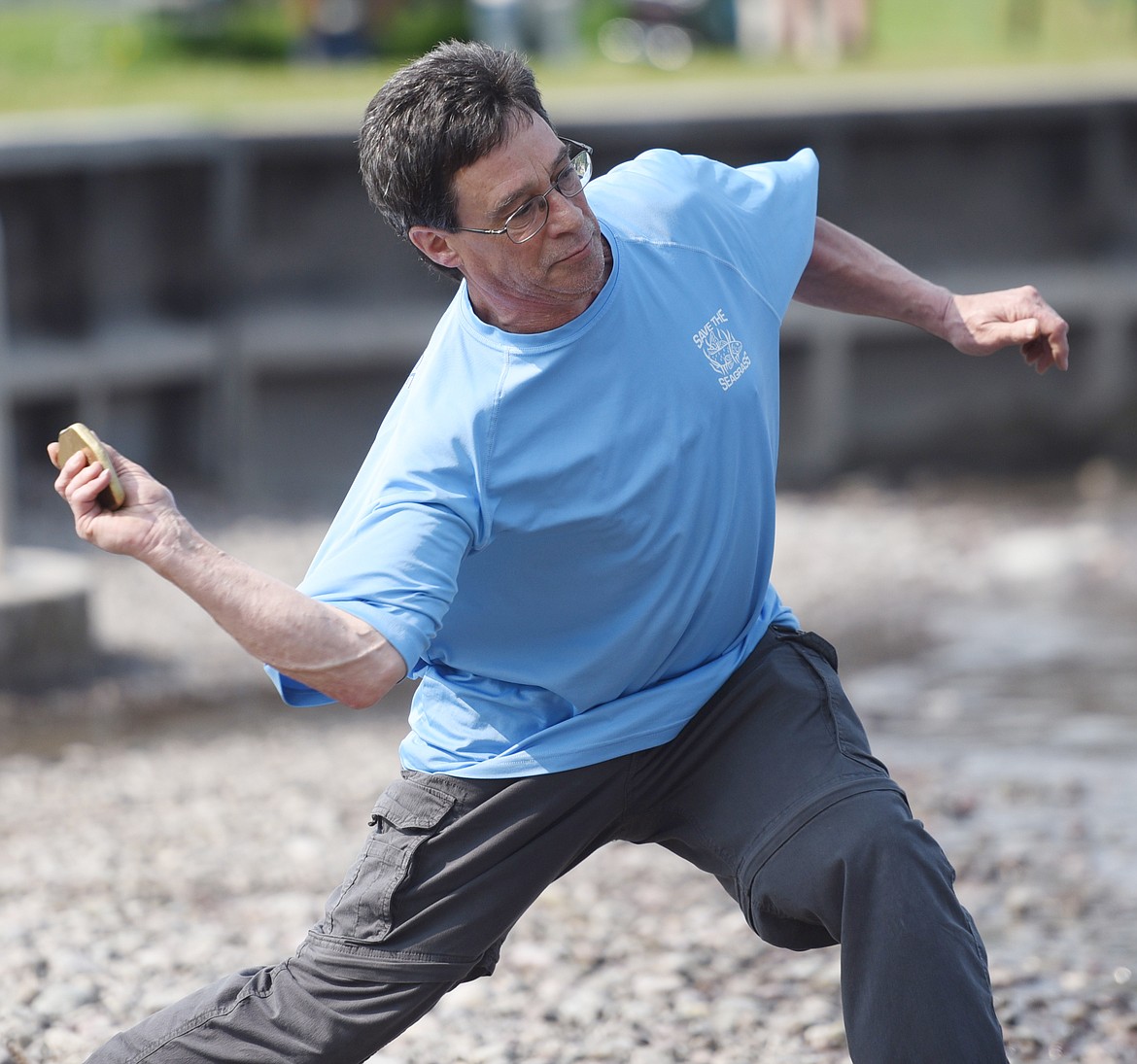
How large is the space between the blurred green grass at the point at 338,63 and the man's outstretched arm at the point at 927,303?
10.7 metres

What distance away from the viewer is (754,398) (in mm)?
3203

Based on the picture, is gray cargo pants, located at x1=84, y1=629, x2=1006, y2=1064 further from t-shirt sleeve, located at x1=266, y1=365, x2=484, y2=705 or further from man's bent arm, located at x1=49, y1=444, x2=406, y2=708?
man's bent arm, located at x1=49, y1=444, x2=406, y2=708

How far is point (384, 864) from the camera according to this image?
312 centimetres

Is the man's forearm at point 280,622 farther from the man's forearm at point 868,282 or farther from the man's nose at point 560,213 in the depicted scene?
the man's forearm at point 868,282

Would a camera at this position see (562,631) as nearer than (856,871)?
No

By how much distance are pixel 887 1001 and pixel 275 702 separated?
213 inches

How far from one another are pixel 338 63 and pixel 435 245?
1637 centimetres

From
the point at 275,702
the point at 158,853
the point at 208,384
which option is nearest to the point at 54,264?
the point at 208,384

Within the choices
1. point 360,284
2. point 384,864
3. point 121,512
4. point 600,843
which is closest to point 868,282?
point 600,843

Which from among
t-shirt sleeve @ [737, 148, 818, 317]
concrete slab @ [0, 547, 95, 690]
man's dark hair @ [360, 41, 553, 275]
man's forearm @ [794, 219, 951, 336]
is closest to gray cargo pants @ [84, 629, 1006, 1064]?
t-shirt sleeve @ [737, 148, 818, 317]

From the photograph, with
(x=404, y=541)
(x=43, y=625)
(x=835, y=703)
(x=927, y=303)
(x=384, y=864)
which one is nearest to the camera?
(x=404, y=541)

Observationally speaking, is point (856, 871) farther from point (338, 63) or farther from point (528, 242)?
point (338, 63)

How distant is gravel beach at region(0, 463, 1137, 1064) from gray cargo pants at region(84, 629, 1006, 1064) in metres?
1.12

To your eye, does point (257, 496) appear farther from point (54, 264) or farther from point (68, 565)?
point (68, 565)
